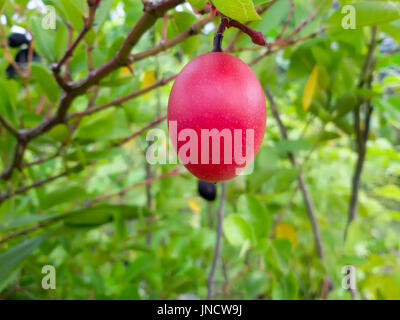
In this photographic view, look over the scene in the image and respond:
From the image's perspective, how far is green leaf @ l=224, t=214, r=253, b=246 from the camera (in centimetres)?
65

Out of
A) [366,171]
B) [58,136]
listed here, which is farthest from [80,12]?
[366,171]

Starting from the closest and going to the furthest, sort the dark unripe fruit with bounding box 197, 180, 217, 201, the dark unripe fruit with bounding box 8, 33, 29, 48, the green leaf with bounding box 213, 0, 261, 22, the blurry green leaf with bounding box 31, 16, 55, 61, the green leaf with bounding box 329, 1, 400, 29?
1. the green leaf with bounding box 213, 0, 261, 22
2. the green leaf with bounding box 329, 1, 400, 29
3. the blurry green leaf with bounding box 31, 16, 55, 61
4. the dark unripe fruit with bounding box 197, 180, 217, 201
5. the dark unripe fruit with bounding box 8, 33, 29, 48

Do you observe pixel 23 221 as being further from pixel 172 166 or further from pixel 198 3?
pixel 198 3

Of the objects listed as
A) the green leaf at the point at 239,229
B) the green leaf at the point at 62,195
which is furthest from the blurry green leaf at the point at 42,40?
the green leaf at the point at 239,229

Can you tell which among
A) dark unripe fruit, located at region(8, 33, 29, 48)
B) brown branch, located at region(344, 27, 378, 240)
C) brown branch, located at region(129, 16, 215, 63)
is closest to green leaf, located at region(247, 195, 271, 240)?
brown branch, located at region(344, 27, 378, 240)

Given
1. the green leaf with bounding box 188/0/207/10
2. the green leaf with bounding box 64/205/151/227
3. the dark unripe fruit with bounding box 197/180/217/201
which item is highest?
the green leaf with bounding box 188/0/207/10

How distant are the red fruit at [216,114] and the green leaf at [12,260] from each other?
1.39 feet

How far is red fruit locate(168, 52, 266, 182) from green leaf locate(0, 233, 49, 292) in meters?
0.42

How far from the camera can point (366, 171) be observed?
4.67 feet

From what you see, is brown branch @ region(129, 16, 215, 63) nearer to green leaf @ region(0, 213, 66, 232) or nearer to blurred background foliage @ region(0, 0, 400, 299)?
blurred background foliage @ region(0, 0, 400, 299)

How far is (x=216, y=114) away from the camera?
11.6 inches

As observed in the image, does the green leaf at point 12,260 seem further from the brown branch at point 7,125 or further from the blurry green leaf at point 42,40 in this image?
the blurry green leaf at point 42,40
